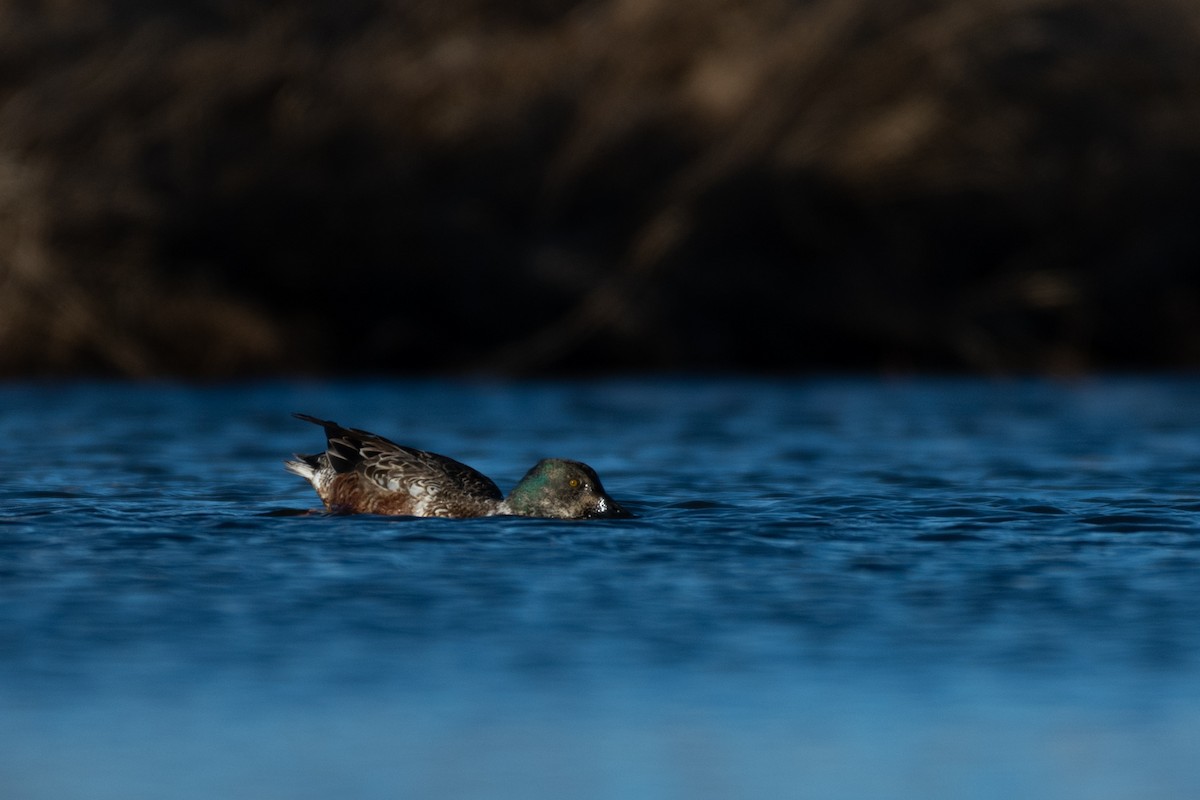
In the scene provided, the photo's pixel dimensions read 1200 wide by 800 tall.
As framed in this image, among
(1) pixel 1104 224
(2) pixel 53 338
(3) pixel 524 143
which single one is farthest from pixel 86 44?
(1) pixel 1104 224

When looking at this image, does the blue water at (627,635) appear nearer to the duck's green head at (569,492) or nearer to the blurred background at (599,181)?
the duck's green head at (569,492)

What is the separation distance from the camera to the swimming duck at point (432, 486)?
9.02 m

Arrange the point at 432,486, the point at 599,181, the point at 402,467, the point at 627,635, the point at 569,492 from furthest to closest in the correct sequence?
the point at 599,181, the point at 402,467, the point at 432,486, the point at 569,492, the point at 627,635

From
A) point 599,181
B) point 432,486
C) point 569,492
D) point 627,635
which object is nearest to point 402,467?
point 432,486

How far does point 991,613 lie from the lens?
266 inches

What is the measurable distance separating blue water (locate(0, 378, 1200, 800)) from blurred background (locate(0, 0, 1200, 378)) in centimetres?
545

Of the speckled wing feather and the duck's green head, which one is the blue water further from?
the speckled wing feather

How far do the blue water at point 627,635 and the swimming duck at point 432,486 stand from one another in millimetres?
168

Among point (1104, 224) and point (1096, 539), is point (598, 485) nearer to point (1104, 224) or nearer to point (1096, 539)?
point (1096, 539)

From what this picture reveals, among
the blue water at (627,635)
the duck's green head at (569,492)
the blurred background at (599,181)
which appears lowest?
the blue water at (627,635)

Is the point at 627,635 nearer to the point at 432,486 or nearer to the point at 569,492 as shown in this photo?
the point at 569,492

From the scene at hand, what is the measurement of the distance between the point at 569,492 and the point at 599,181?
9.01m

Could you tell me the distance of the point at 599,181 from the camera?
17.8 m

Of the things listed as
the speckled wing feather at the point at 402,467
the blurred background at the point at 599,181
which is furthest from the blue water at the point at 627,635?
the blurred background at the point at 599,181
